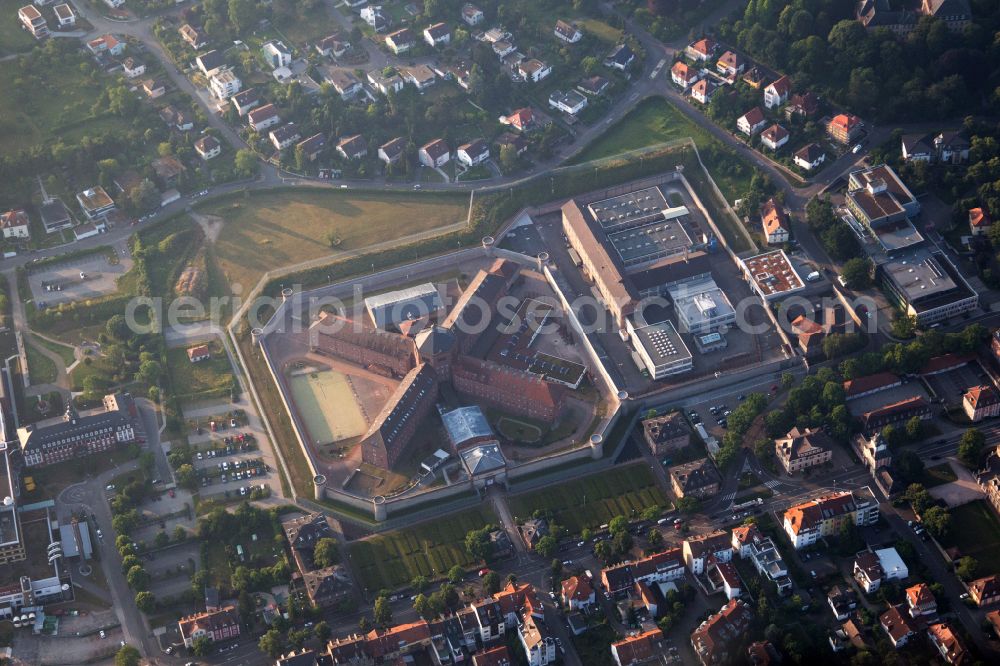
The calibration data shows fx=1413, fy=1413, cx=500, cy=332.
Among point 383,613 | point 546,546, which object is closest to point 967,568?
point 546,546

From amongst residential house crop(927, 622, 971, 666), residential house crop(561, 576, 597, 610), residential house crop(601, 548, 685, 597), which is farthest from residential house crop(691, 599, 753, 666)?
residential house crop(927, 622, 971, 666)

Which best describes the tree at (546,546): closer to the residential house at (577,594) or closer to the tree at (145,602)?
the residential house at (577,594)

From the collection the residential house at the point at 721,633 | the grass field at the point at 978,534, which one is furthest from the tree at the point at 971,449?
the residential house at the point at 721,633

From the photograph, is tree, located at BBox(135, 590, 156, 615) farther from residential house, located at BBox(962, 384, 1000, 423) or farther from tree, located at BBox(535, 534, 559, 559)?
residential house, located at BBox(962, 384, 1000, 423)

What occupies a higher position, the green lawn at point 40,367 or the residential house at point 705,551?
the green lawn at point 40,367

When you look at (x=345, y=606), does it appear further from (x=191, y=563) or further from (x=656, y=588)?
(x=656, y=588)

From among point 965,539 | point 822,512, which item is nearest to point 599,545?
point 822,512

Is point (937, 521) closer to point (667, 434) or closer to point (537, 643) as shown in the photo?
point (667, 434)
